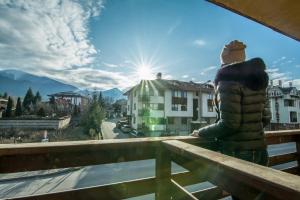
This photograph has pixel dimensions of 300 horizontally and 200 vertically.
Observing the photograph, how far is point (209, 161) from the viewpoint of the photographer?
88cm

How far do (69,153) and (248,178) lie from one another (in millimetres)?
1059

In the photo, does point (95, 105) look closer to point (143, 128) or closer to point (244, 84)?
point (143, 128)

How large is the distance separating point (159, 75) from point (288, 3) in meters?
32.2

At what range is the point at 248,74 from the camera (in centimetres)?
161

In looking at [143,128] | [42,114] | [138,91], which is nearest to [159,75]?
[138,91]

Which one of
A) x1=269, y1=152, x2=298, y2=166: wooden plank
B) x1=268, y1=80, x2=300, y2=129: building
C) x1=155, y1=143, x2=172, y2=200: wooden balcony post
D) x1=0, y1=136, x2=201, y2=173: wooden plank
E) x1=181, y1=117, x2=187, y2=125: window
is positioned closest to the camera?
x1=0, y1=136, x2=201, y2=173: wooden plank

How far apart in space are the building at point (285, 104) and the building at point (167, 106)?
19.4 metres

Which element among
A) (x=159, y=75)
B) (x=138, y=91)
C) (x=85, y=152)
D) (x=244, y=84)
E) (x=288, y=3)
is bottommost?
(x=85, y=152)

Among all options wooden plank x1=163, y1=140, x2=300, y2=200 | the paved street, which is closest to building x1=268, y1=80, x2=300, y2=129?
the paved street

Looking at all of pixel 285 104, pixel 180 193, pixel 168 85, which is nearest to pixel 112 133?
pixel 168 85

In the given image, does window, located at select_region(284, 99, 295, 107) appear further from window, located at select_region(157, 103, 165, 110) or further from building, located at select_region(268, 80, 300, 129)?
window, located at select_region(157, 103, 165, 110)

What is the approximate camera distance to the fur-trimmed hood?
161 cm

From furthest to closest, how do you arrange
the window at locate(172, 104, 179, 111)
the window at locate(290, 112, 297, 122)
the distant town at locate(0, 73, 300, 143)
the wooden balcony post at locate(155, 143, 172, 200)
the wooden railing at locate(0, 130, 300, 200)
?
the window at locate(290, 112, 297, 122)
the window at locate(172, 104, 179, 111)
the distant town at locate(0, 73, 300, 143)
the wooden balcony post at locate(155, 143, 172, 200)
the wooden railing at locate(0, 130, 300, 200)

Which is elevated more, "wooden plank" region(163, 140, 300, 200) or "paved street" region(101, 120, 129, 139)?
"wooden plank" region(163, 140, 300, 200)
